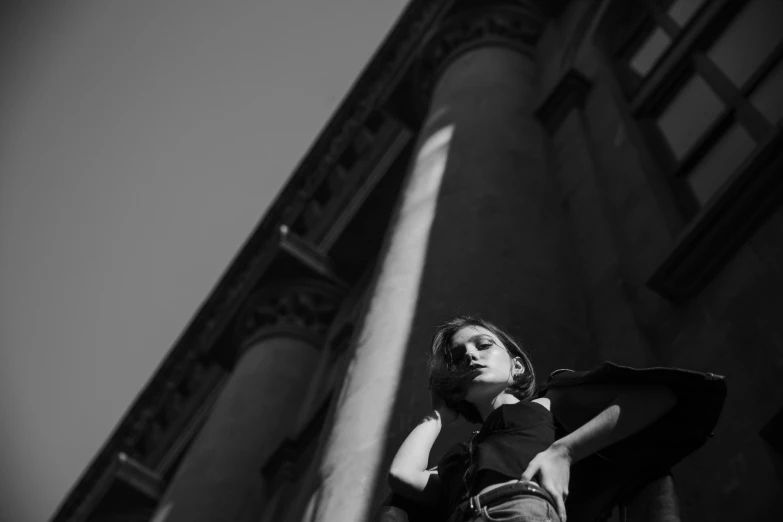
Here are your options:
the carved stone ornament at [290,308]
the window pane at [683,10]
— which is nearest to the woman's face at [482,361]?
the window pane at [683,10]

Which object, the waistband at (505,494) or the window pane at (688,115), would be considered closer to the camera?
the waistband at (505,494)

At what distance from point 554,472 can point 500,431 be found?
28 cm

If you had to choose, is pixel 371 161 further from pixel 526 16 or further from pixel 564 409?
pixel 564 409

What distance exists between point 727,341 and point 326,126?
15.1 m

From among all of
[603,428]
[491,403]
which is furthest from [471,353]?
[603,428]

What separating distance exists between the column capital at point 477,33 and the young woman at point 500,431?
9.78 meters

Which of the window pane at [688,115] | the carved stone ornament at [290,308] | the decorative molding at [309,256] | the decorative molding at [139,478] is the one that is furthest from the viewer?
the decorative molding at [139,478]

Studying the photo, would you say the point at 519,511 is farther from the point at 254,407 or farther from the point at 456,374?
the point at 254,407

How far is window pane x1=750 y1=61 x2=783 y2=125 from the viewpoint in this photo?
6602 millimetres

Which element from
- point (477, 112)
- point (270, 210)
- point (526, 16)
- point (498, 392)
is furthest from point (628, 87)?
point (270, 210)

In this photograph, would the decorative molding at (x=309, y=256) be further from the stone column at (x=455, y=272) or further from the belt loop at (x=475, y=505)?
the belt loop at (x=475, y=505)

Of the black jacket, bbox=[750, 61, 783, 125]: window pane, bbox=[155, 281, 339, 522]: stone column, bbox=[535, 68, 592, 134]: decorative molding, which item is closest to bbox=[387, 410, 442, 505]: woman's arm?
the black jacket

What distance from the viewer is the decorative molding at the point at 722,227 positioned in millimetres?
5398

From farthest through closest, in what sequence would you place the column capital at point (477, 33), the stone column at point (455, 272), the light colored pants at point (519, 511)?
1. the column capital at point (477, 33)
2. the stone column at point (455, 272)
3. the light colored pants at point (519, 511)
